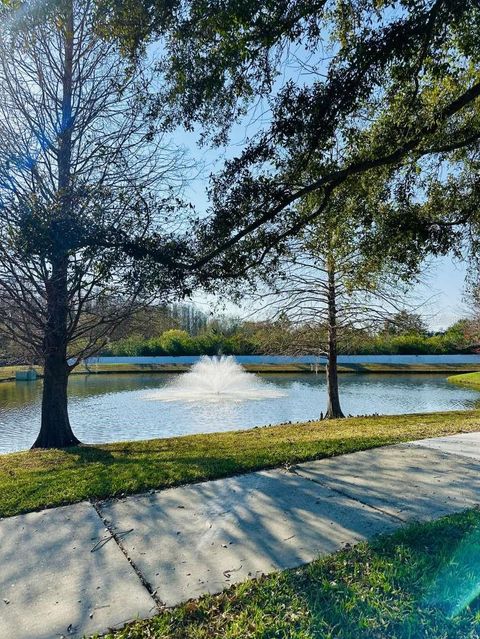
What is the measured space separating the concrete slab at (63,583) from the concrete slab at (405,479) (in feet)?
6.74

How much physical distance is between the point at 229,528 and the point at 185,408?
1404 centimetres

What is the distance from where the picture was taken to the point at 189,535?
3287 millimetres

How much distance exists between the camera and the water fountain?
20.0m

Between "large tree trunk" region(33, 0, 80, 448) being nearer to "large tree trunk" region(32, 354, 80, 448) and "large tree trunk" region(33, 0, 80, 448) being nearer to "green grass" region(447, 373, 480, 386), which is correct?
"large tree trunk" region(32, 354, 80, 448)

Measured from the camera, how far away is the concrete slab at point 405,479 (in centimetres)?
378

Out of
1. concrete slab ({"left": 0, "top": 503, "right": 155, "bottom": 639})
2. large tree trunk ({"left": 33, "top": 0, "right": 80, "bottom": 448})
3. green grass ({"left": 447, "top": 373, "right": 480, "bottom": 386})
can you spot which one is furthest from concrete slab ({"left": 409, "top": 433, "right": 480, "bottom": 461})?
green grass ({"left": 447, "top": 373, "right": 480, "bottom": 386})

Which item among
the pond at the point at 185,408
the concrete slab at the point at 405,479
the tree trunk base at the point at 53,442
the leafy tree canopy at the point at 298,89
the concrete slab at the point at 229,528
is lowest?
the pond at the point at 185,408

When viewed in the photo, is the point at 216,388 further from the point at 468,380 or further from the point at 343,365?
the point at 343,365

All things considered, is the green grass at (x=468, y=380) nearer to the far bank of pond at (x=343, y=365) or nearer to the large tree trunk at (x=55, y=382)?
the far bank of pond at (x=343, y=365)

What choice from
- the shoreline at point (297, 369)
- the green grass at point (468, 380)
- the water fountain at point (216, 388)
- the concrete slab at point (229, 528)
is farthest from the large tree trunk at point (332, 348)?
the shoreline at point (297, 369)

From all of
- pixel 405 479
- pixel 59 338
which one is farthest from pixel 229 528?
pixel 59 338

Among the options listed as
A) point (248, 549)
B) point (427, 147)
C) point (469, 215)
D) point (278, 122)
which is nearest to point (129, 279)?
point (278, 122)

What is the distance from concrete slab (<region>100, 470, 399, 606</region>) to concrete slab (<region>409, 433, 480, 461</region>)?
2.27 metres

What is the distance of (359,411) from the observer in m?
16.8
